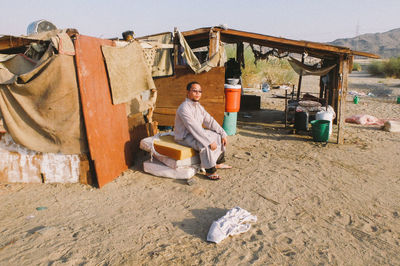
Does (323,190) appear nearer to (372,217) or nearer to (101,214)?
(372,217)

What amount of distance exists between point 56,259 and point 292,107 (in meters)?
7.78

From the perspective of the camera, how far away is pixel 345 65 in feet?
22.8

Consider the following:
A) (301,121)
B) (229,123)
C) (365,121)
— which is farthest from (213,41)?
(365,121)

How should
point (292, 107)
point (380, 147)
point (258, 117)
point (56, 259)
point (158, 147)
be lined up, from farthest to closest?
point (258, 117) < point (292, 107) < point (380, 147) < point (158, 147) < point (56, 259)

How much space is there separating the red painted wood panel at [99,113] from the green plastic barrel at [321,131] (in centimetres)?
476

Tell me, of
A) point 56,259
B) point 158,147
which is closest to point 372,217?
point 158,147

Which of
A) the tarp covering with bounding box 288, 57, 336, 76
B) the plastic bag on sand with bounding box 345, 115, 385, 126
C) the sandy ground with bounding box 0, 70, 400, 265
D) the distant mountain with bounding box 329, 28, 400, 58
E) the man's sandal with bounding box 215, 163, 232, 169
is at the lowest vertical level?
the sandy ground with bounding box 0, 70, 400, 265

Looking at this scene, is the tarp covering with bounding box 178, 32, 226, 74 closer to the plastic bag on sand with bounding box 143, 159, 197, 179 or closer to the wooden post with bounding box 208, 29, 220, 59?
the wooden post with bounding box 208, 29, 220, 59

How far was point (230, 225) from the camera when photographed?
3.30 metres

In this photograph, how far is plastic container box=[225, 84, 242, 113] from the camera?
697 centimetres

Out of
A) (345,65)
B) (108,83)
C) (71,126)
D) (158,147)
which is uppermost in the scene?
(345,65)

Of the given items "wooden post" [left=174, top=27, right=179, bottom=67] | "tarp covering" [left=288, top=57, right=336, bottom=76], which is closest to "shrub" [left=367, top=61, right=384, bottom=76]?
"tarp covering" [left=288, top=57, right=336, bottom=76]

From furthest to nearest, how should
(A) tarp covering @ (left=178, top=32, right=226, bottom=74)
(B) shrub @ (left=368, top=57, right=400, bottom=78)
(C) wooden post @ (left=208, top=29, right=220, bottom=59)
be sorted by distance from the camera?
(B) shrub @ (left=368, top=57, right=400, bottom=78), (C) wooden post @ (left=208, top=29, right=220, bottom=59), (A) tarp covering @ (left=178, top=32, right=226, bottom=74)

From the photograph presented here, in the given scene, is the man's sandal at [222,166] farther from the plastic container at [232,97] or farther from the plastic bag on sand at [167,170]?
the plastic container at [232,97]
